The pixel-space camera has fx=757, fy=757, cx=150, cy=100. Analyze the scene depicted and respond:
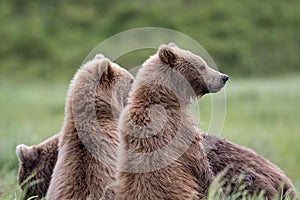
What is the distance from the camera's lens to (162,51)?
5.20m

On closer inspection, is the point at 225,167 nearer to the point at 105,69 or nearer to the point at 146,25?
the point at 105,69

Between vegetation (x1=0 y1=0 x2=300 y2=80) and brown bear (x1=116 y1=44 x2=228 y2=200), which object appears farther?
vegetation (x1=0 y1=0 x2=300 y2=80)

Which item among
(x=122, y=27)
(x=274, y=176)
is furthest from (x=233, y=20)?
(x=274, y=176)

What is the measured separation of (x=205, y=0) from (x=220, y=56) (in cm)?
397

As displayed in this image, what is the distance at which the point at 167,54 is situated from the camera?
5230mm

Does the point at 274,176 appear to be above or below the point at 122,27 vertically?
below

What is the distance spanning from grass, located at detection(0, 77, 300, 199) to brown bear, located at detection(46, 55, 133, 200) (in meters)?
4.70

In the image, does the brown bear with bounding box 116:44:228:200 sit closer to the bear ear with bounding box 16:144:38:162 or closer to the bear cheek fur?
the bear cheek fur

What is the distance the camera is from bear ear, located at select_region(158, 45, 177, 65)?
5.20m

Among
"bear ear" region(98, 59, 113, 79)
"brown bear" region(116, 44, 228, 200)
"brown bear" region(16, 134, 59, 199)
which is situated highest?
"bear ear" region(98, 59, 113, 79)

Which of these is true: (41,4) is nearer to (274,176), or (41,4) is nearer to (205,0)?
(205,0)

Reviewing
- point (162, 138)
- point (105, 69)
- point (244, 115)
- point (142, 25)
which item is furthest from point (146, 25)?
point (162, 138)

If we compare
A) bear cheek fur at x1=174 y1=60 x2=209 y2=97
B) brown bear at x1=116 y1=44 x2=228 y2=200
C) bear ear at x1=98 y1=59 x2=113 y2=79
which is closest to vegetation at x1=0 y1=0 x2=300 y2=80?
bear ear at x1=98 y1=59 x2=113 y2=79

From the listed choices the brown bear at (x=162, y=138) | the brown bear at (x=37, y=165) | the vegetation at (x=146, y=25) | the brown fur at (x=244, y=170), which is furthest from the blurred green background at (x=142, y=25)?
the brown bear at (x=162, y=138)
